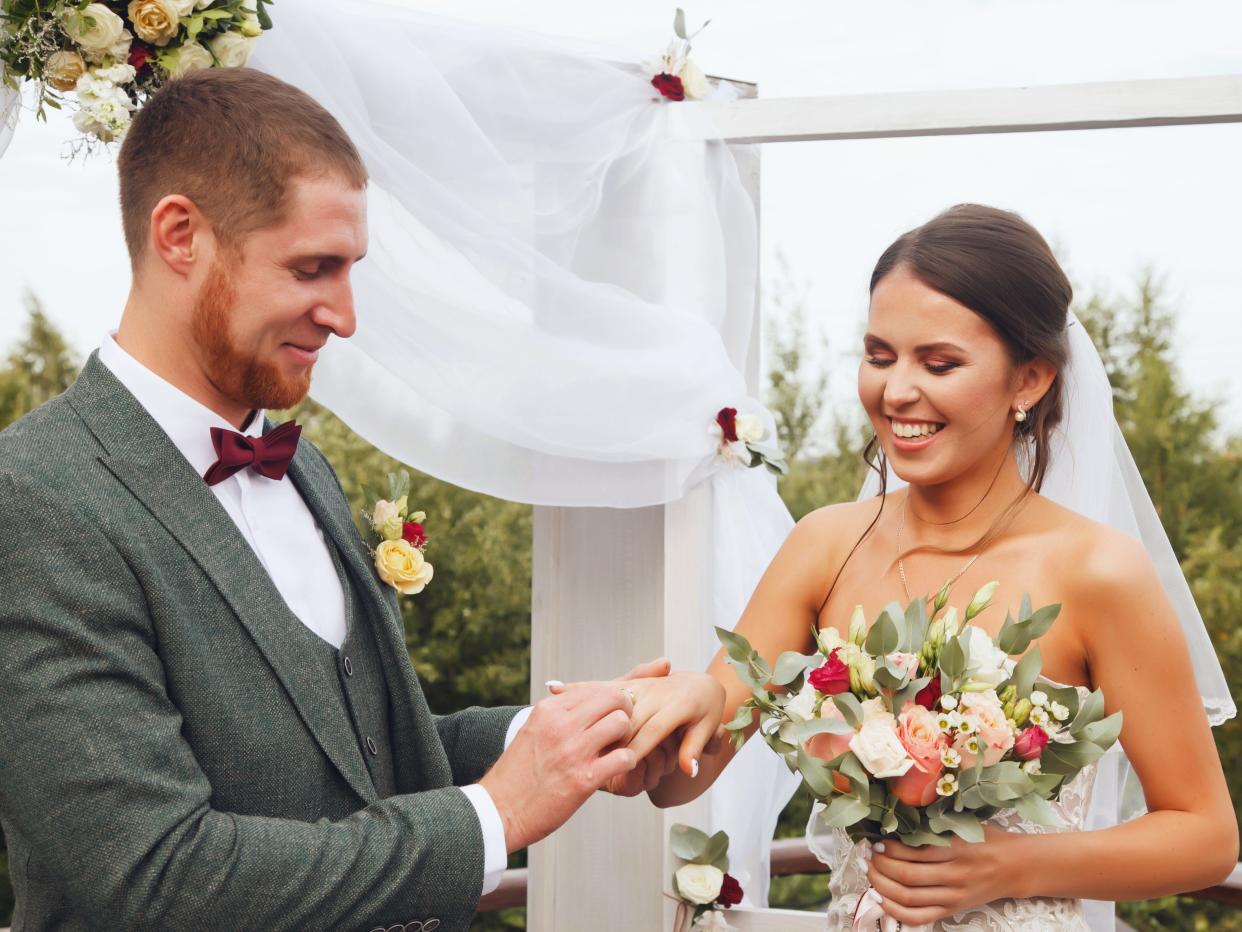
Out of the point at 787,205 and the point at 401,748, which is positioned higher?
the point at 787,205

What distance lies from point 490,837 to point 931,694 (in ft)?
2.28

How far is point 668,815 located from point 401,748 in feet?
4.08

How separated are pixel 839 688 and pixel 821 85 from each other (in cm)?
502

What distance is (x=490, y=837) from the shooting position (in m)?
1.99

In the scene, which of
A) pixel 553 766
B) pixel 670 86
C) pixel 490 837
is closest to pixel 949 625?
pixel 553 766

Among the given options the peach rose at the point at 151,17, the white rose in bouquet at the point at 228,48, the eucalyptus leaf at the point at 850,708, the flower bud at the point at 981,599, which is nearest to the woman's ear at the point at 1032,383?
the flower bud at the point at 981,599

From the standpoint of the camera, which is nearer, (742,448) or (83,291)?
(742,448)

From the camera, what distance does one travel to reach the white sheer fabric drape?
2.92 metres

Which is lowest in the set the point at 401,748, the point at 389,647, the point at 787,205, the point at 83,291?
the point at 401,748

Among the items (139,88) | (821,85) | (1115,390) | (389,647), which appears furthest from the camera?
(821,85)

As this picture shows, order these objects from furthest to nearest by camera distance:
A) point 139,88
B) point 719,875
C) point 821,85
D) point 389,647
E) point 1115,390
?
point 821,85, point 1115,390, point 719,875, point 139,88, point 389,647

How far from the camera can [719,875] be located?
129 inches

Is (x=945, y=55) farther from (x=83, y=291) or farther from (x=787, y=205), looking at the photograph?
(x=83, y=291)

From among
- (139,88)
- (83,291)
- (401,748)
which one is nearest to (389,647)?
(401,748)
